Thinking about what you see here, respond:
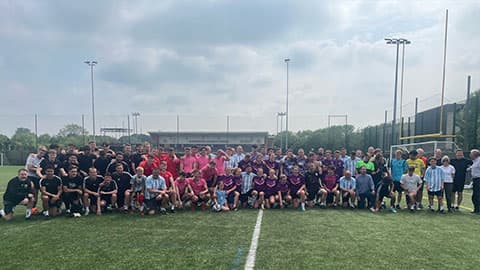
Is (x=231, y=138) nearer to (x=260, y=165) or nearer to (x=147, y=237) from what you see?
(x=260, y=165)

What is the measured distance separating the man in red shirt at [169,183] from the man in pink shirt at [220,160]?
155cm

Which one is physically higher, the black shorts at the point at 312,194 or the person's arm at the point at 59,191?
the person's arm at the point at 59,191

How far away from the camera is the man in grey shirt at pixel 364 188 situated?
947 centimetres

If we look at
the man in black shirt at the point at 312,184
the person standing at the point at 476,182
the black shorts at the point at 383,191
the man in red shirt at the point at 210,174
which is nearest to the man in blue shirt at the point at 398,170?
the black shorts at the point at 383,191

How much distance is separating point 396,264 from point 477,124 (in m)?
20.2

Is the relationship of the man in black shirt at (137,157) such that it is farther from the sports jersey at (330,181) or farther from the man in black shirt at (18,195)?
the sports jersey at (330,181)

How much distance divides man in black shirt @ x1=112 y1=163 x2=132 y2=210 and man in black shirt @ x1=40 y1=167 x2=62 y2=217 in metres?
1.33

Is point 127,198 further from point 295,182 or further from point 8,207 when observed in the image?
point 295,182

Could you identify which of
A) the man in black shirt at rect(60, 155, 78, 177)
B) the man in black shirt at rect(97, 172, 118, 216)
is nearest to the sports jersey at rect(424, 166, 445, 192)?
the man in black shirt at rect(97, 172, 118, 216)

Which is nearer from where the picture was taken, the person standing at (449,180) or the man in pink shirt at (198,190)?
the man in pink shirt at (198,190)

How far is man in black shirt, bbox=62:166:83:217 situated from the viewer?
8281 millimetres

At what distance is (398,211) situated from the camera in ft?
29.8

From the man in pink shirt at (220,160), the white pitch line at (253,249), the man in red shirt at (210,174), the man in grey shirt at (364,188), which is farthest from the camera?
the man in pink shirt at (220,160)

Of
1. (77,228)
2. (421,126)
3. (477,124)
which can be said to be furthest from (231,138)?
(77,228)
